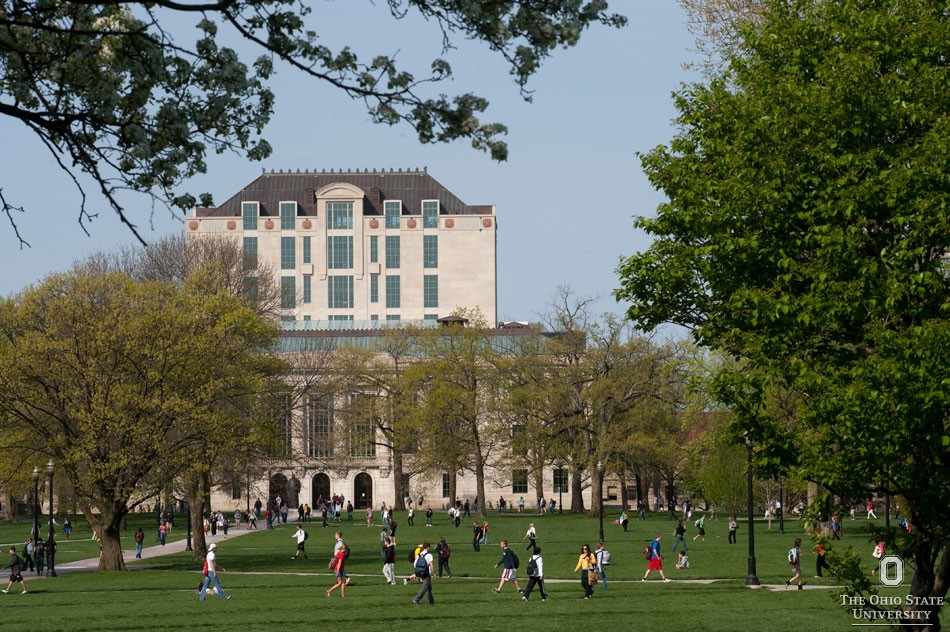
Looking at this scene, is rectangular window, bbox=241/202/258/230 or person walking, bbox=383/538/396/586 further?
rectangular window, bbox=241/202/258/230

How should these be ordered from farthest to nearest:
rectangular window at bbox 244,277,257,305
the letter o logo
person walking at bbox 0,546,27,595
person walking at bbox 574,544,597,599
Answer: rectangular window at bbox 244,277,257,305 < person walking at bbox 0,546,27,595 < person walking at bbox 574,544,597,599 < the letter o logo

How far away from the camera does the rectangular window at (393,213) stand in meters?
134

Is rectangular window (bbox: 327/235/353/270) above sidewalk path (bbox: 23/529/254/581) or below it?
above

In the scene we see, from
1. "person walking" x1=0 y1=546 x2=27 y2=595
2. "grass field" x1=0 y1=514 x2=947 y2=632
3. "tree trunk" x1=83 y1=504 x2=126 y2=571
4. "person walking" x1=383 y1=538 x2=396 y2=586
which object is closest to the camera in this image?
"grass field" x1=0 y1=514 x2=947 y2=632

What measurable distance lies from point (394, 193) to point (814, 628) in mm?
112723

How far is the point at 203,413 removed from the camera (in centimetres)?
4312

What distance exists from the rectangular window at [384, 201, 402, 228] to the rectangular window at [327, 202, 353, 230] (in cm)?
387

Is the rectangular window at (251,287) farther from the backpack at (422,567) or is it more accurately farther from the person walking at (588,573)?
the person walking at (588,573)

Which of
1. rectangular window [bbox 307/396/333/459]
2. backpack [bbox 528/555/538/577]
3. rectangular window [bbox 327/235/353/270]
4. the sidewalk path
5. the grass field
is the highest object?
rectangular window [bbox 327/235/353/270]

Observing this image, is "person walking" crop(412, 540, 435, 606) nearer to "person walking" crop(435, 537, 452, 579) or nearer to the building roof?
"person walking" crop(435, 537, 452, 579)

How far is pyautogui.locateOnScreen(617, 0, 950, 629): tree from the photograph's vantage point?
60.0ft

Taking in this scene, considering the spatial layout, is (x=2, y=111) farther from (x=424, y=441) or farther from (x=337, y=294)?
(x=337, y=294)

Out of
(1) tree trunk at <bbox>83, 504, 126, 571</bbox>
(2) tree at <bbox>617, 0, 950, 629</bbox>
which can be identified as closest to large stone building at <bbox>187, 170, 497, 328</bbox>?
(1) tree trunk at <bbox>83, 504, 126, 571</bbox>

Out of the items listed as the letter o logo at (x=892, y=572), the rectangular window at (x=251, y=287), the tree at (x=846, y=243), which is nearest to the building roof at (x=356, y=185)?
the rectangular window at (x=251, y=287)
